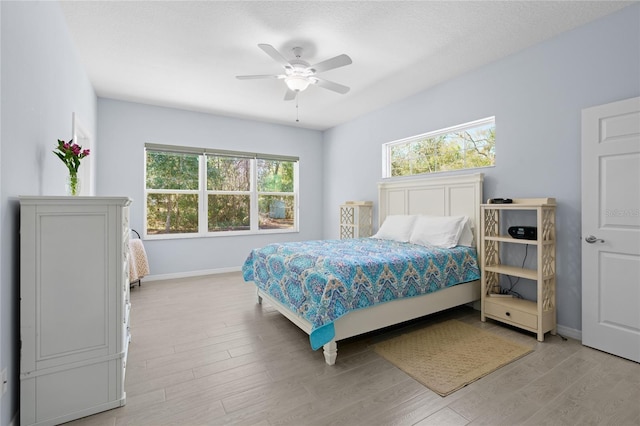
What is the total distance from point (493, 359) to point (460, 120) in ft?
8.71

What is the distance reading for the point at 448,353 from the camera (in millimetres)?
2420

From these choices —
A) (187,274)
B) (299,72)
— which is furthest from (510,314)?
(187,274)

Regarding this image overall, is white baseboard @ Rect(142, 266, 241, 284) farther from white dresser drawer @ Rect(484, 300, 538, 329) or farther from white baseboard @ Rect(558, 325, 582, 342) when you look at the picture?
white baseboard @ Rect(558, 325, 582, 342)

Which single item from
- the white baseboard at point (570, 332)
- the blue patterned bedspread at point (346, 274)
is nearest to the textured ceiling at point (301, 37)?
the blue patterned bedspread at point (346, 274)

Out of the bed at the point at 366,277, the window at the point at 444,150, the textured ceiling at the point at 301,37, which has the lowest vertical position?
the bed at the point at 366,277

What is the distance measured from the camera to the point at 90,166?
12.8ft

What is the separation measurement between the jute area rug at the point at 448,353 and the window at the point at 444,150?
6.42 feet

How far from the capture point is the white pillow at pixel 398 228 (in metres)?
3.86

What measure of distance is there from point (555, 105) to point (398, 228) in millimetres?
2028

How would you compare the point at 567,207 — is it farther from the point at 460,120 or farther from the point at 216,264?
the point at 216,264

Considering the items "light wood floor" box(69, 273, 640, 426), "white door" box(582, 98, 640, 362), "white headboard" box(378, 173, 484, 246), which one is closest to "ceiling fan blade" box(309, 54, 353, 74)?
"white headboard" box(378, 173, 484, 246)

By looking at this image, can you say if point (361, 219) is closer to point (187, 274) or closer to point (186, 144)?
point (187, 274)

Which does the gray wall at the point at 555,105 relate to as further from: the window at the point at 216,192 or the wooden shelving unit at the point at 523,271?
the window at the point at 216,192

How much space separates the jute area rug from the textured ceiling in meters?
2.74
